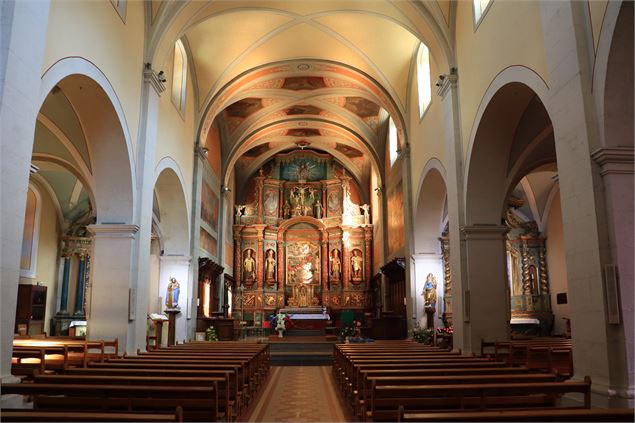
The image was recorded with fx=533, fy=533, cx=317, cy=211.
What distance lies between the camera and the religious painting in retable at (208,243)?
62.8ft

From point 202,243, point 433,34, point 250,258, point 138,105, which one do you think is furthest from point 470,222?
point 250,258

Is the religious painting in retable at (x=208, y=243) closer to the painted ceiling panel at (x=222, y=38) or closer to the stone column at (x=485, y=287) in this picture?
the painted ceiling panel at (x=222, y=38)

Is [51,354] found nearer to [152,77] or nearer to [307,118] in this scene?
[152,77]

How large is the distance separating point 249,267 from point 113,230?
55.1 ft

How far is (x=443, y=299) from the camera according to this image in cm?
1628

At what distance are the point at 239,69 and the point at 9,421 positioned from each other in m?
14.2

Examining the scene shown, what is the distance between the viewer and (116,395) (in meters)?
4.64

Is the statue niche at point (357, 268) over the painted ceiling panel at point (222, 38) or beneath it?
beneath

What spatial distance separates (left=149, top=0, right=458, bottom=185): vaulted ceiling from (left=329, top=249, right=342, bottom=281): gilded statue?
6.46 m

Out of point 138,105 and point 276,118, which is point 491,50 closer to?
point 138,105

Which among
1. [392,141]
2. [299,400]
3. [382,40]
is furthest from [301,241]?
[299,400]

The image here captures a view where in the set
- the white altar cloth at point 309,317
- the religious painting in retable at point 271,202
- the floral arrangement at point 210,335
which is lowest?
the floral arrangement at point 210,335

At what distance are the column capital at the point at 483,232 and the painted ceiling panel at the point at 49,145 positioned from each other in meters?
9.97

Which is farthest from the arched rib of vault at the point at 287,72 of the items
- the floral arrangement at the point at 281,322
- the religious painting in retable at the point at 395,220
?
the floral arrangement at the point at 281,322
